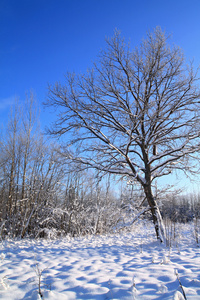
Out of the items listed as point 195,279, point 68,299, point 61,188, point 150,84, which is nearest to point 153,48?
point 150,84

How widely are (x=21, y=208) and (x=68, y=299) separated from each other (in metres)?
6.98

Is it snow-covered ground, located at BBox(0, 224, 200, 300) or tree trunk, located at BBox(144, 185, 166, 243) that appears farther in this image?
tree trunk, located at BBox(144, 185, 166, 243)

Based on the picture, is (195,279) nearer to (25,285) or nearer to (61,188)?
(25,285)

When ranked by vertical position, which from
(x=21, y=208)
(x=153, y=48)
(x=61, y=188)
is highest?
(x=153, y=48)

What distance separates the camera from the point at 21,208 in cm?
820

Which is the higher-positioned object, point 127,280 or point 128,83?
point 128,83

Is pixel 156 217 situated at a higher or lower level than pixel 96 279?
higher

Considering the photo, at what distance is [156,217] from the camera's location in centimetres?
632

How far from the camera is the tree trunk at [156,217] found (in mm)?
6025

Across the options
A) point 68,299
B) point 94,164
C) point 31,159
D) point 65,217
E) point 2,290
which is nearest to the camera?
point 68,299

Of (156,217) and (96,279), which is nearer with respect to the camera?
(96,279)

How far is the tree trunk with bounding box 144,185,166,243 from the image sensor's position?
6.03 m

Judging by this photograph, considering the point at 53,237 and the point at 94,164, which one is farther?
the point at 53,237

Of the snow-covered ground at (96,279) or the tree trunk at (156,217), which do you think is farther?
the tree trunk at (156,217)
